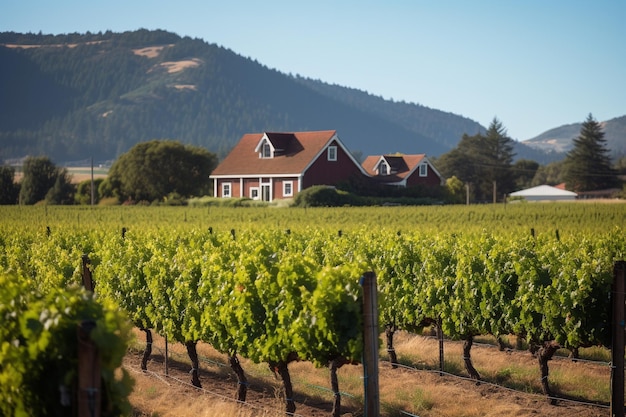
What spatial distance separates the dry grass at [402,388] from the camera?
1141 centimetres

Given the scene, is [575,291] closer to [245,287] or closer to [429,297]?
[429,297]

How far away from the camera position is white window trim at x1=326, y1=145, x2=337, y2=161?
209 feet

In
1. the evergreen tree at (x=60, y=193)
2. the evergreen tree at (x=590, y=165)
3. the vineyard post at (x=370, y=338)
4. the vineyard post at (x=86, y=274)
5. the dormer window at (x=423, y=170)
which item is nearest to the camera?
the vineyard post at (x=370, y=338)

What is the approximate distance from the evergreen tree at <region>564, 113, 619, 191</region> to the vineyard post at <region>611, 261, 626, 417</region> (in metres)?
108

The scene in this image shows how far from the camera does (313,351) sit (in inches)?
382

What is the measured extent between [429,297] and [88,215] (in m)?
37.3

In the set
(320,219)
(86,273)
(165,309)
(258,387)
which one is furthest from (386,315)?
(320,219)

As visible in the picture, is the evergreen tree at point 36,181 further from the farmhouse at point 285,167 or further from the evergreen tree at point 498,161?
the evergreen tree at point 498,161

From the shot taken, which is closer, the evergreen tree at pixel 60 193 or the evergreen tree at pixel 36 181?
the evergreen tree at pixel 60 193

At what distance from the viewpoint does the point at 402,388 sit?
41.4ft

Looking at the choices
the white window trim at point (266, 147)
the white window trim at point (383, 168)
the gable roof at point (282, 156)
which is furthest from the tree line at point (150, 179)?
the white window trim at point (383, 168)

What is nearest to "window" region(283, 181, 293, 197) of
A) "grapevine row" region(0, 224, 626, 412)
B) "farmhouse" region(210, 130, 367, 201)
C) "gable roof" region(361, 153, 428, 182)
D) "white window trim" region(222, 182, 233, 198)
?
"farmhouse" region(210, 130, 367, 201)

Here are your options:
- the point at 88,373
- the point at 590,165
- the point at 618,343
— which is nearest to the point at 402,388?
the point at 618,343

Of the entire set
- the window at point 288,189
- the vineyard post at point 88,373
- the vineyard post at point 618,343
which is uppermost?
the window at point 288,189
